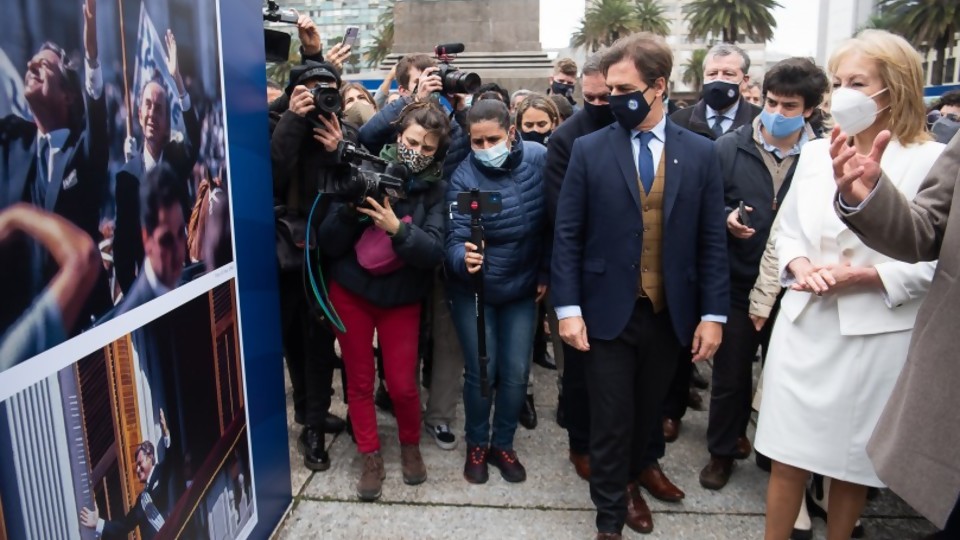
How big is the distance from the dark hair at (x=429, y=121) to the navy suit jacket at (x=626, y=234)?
0.68m

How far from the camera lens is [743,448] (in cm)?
369

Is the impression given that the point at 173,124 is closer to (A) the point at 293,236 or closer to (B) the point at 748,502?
(A) the point at 293,236

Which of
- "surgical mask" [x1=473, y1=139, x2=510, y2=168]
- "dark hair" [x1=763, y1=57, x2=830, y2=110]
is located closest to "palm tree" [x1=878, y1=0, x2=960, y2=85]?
"dark hair" [x1=763, y1=57, x2=830, y2=110]

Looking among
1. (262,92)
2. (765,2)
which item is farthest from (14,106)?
(765,2)

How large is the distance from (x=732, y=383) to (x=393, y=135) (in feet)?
6.56

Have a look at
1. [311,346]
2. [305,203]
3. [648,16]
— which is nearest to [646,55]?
[305,203]

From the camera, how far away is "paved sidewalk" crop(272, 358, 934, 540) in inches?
119

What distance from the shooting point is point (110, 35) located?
5.40 ft

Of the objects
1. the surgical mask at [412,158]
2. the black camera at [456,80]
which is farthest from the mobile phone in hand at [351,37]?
the surgical mask at [412,158]

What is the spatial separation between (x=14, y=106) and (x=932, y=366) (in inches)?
80.6

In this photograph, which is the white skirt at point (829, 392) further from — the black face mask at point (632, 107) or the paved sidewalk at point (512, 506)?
the black face mask at point (632, 107)

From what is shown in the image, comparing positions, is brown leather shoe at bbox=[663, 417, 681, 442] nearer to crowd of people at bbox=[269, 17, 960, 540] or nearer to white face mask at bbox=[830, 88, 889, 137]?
crowd of people at bbox=[269, 17, 960, 540]

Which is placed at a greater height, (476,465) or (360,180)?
(360,180)

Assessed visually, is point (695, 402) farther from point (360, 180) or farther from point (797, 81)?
point (360, 180)
